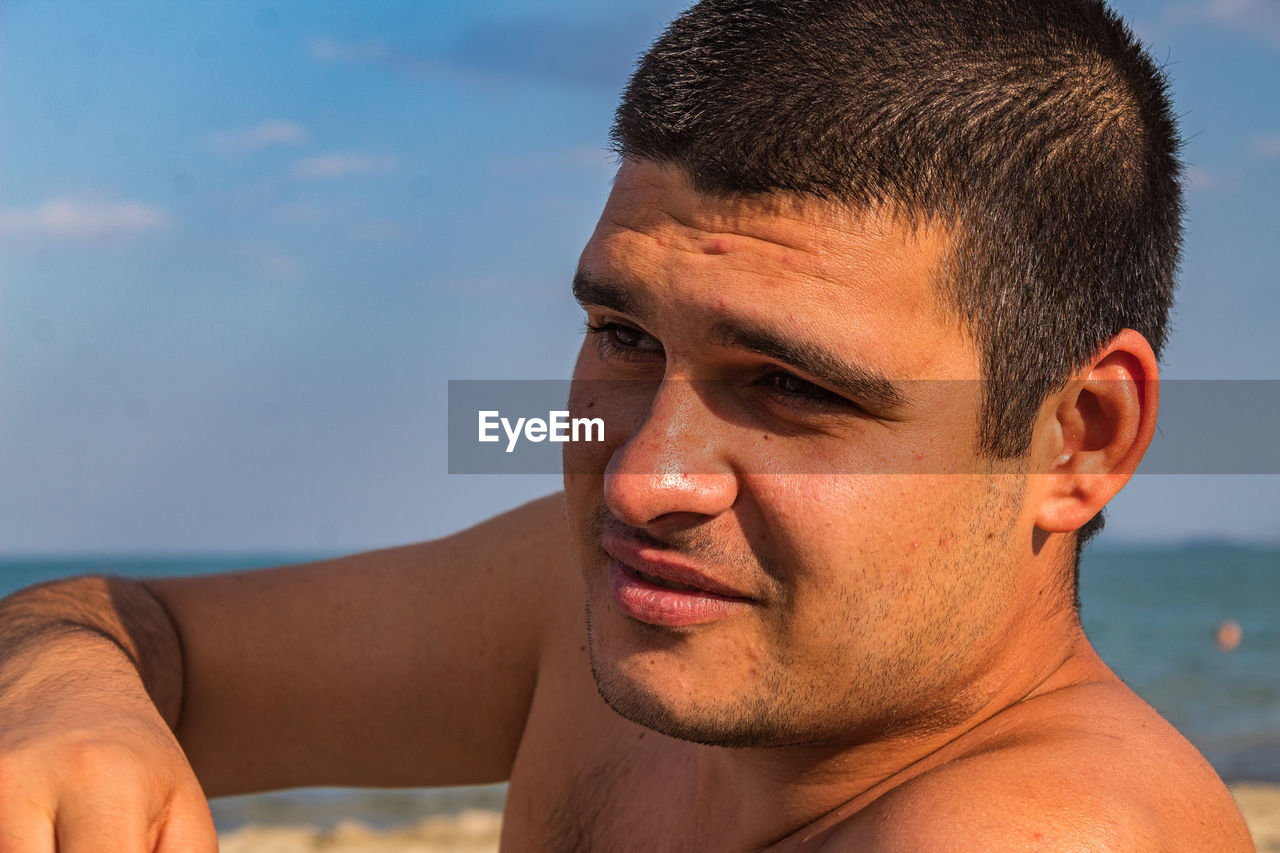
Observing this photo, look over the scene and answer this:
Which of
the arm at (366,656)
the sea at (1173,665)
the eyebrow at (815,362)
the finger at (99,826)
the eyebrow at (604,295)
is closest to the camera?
the finger at (99,826)

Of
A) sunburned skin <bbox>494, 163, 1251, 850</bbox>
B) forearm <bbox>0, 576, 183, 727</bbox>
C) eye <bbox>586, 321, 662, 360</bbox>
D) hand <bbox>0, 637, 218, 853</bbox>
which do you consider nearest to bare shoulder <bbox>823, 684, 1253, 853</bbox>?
sunburned skin <bbox>494, 163, 1251, 850</bbox>

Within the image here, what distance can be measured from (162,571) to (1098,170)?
38.8m

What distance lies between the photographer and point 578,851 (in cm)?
242

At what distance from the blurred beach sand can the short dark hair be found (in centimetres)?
710

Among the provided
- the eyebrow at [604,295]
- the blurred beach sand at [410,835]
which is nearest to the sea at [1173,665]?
the blurred beach sand at [410,835]

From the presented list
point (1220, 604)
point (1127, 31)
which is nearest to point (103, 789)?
point (1127, 31)

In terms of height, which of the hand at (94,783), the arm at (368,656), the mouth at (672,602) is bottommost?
the arm at (368,656)

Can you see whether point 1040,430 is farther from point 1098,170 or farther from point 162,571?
point 162,571

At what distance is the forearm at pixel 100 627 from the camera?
7.25 feet

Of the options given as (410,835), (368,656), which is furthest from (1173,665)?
(368,656)

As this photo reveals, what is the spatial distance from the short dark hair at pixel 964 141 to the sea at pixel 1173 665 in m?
0.85

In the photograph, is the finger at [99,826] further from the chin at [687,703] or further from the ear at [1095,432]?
the ear at [1095,432]

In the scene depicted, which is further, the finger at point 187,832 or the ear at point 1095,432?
the ear at point 1095,432

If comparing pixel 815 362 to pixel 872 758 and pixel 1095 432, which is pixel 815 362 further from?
pixel 872 758
